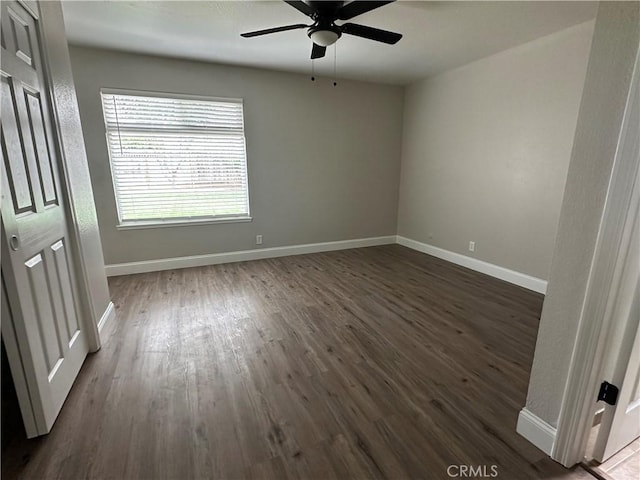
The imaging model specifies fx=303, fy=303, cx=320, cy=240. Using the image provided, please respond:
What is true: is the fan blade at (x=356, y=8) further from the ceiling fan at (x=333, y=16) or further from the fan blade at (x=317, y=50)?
the fan blade at (x=317, y=50)

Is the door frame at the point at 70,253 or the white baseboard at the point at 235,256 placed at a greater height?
the door frame at the point at 70,253

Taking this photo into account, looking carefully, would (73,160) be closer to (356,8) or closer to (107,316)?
(107,316)

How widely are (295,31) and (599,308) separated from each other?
10.0ft

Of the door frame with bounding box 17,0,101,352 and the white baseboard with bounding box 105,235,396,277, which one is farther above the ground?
the door frame with bounding box 17,0,101,352

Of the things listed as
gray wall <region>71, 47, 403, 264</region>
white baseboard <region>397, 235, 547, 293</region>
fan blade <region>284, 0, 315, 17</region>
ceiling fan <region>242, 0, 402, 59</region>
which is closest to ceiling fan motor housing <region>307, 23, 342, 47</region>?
ceiling fan <region>242, 0, 402, 59</region>

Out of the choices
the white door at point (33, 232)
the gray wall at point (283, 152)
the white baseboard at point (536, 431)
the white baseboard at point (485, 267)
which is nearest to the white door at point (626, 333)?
the white baseboard at point (536, 431)

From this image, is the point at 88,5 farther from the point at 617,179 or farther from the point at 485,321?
the point at 485,321

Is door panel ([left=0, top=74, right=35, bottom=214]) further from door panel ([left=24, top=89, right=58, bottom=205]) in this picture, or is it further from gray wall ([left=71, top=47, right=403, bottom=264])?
gray wall ([left=71, top=47, right=403, bottom=264])

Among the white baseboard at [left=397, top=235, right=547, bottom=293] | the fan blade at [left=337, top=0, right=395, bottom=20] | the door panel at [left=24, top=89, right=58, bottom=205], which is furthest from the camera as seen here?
the white baseboard at [left=397, top=235, right=547, bottom=293]

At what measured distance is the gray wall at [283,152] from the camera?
138 inches

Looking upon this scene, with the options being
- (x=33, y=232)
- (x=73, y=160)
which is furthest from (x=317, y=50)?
(x=33, y=232)

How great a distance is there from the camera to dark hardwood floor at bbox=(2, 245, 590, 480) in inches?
53.9

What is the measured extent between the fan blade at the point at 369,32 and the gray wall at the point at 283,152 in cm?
214

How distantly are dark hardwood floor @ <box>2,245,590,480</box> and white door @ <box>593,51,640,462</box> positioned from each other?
0.88ft
